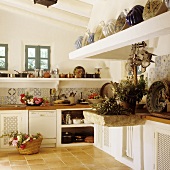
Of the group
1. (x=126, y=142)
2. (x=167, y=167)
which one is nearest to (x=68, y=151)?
(x=126, y=142)

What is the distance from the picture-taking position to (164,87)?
4184 mm

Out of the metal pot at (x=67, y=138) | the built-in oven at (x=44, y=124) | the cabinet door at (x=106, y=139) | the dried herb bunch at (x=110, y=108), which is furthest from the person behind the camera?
the metal pot at (x=67, y=138)

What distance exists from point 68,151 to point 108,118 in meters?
2.95

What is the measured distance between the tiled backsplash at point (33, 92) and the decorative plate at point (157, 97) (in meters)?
3.48

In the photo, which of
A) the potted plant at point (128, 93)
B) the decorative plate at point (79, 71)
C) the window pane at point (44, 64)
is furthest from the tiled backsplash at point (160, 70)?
the window pane at point (44, 64)

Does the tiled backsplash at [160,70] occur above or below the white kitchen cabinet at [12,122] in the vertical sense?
above

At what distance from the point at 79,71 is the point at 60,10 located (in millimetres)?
1667

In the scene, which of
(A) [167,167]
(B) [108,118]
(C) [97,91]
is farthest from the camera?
(C) [97,91]

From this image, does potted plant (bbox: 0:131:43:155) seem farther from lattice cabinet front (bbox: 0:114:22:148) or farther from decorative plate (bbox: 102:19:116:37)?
decorative plate (bbox: 102:19:116:37)

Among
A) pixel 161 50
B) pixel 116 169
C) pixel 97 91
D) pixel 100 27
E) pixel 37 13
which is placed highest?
pixel 37 13

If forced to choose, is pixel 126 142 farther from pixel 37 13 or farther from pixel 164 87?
pixel 37 13

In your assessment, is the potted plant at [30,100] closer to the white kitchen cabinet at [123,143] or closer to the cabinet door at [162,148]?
the white kitchen cabinet at [123,143]

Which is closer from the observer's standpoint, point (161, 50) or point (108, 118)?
point (108, 118)

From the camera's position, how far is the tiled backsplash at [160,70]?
438 cm
